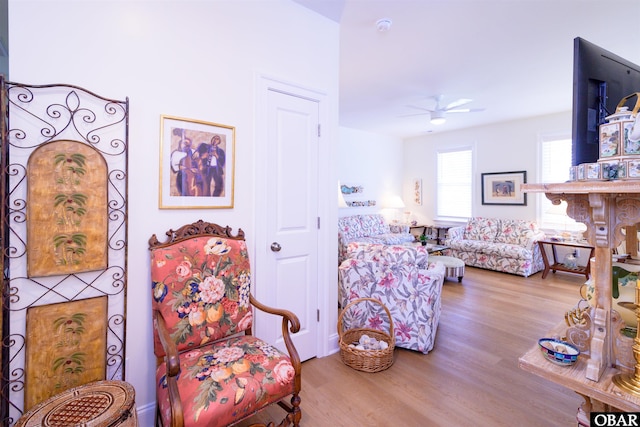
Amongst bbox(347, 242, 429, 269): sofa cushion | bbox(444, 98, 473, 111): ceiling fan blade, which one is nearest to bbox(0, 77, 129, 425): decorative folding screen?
bbox(347, 242, 429, 269): sofa cushion

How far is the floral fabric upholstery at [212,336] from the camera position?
1384mm

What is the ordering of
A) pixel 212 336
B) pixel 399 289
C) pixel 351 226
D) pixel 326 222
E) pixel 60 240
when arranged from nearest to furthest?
pixel 60 240 → pixel 212 336 → pixel 326 222 → pixel 399 289 → pixel 351 226

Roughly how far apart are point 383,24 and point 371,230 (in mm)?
4197

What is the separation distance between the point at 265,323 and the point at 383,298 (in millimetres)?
1104

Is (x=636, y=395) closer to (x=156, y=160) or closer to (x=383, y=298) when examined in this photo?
(x=383, y=298)

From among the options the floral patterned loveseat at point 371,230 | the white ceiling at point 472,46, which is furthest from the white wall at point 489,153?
the floral patterned loveseat at point 371,230

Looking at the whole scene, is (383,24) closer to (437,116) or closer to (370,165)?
(437,116)

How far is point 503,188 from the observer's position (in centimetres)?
607

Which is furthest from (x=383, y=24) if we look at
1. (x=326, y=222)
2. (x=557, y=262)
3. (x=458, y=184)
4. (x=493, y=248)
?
(x=557, y=262)

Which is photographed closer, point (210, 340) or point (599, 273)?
point (599, 273)

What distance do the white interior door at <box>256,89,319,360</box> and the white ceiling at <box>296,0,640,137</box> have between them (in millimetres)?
910

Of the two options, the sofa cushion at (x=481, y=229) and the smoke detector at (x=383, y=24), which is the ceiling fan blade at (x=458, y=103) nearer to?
the smoke detector at (x=383, y=24)

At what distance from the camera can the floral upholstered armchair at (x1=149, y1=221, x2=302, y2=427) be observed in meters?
1.36

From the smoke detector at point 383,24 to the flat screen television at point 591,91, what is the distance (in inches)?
73.6
